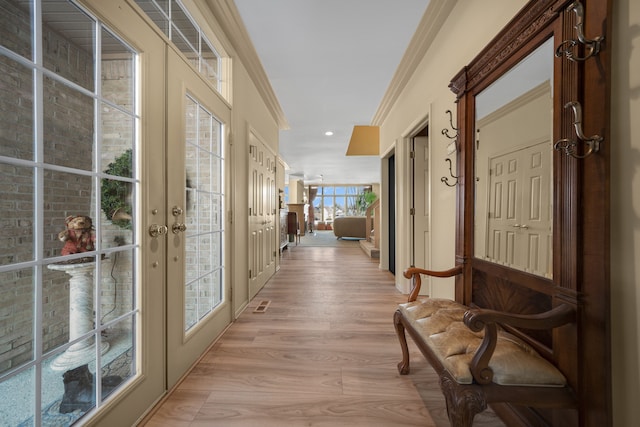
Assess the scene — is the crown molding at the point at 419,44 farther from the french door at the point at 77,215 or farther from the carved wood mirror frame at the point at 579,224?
the french door at the point at 77,215

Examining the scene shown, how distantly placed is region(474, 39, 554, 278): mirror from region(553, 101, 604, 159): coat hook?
0.17 meters

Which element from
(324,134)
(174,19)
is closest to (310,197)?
(324,134)

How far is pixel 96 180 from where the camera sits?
3.83 feet

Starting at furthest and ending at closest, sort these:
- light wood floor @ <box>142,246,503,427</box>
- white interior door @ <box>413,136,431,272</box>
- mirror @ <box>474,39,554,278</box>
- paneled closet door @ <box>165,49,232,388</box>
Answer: white interior door @ <box>413,136,431,272</box> → paneled closet door @ <box>165,49,232,388</box> → light wood floor @ <box>142,246,503,427</box> → mirror @ <box>474,39,554,278</box>

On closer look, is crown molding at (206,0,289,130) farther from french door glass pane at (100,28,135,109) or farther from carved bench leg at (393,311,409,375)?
carved bench leg at (393,311,409,375)

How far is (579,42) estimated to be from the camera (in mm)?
942

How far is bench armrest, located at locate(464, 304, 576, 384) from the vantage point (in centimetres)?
99

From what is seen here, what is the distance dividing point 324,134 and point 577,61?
16.1 ft

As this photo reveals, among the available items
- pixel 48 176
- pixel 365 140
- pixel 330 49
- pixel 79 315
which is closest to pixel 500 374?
pixel 79 315

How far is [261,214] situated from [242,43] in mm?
1852

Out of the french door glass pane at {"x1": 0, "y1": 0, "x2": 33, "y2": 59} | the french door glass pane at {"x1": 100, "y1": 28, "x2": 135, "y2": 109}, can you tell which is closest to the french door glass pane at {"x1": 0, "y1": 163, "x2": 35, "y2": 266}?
the french door glass pane at {"x1": 0, "y1": 0, "x2": 33, "y2": 59}

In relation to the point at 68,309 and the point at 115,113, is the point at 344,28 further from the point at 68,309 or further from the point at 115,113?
the point at 68,309

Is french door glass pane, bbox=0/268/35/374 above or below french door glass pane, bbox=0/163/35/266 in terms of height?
below

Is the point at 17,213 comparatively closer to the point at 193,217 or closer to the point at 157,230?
the point at 157,230
